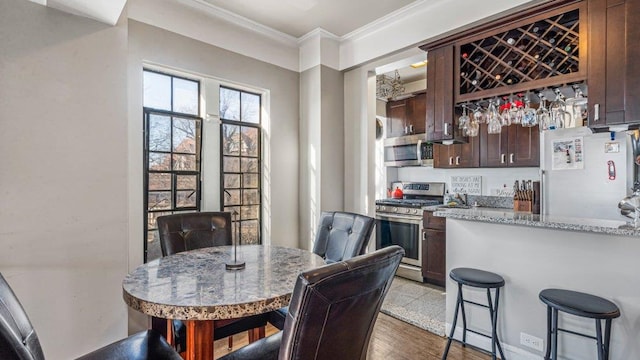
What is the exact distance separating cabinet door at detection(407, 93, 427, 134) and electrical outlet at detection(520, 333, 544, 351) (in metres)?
2.94

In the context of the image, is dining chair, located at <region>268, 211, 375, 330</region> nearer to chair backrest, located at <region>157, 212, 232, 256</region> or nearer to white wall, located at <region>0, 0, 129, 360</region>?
chair backrest, located at <region>157, 212, 232, 256</region>

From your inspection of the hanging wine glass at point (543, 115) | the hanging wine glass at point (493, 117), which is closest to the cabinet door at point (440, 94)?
the hanging wine glass at point (493, 117)

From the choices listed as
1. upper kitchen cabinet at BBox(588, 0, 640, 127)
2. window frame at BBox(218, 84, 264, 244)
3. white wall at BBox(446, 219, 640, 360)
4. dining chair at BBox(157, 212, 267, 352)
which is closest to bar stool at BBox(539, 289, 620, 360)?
white wall at BBox(446, 219, 640, 360)

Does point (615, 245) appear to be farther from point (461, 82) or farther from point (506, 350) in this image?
point (461, 82)

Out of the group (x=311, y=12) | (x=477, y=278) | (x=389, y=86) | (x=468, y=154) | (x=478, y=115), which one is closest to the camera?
(x=477, y=278)

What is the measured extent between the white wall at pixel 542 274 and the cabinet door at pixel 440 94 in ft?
2.63

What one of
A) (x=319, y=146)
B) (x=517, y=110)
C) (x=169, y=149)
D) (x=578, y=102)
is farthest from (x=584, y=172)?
(x=169, y=149)

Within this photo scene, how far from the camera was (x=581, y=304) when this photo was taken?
1.70 m

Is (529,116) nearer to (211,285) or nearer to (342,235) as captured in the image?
(342,235)

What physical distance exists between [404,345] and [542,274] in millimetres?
1122

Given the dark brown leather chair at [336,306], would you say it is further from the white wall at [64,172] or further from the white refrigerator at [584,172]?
the white refrigerator at [584,172]

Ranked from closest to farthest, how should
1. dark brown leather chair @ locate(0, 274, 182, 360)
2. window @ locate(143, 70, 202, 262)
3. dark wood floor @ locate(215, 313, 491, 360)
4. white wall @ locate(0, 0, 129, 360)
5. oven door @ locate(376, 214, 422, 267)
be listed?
dark brown leather chair @ locate(0, 274, 182, 360) → white wall @ locate(0, 0, 129, 360) → dark wood floor @ locate(215, 313, 491, 360) → window @ locate(143, 70, 202, 262) → oven door @ locate(376, 214, 422, 267)

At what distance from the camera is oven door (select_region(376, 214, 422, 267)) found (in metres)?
3.96

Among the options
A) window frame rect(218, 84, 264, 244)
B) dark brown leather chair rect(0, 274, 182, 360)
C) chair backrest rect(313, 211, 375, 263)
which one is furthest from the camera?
window frame rect(218, 84, 264, 244)
